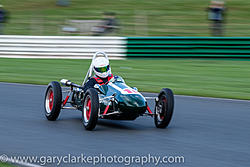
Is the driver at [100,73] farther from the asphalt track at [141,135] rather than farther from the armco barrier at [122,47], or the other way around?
the armco barrier at [122,47]

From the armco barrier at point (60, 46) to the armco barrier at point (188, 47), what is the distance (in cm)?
54

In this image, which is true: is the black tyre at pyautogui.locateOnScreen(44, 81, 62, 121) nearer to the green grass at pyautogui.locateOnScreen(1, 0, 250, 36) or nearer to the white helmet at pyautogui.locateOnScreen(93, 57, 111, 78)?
the white helmet at pyautogui.locateOnScreen(93, 57, 111, 78)

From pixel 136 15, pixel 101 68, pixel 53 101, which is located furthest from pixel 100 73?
pixel 136 15

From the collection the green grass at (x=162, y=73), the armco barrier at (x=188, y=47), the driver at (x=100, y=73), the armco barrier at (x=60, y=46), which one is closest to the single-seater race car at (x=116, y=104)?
the driver at (x=100, y=73)

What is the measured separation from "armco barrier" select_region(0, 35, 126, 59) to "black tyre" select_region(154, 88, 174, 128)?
10169 mm

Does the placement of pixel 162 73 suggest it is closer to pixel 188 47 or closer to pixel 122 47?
pixel 188 47

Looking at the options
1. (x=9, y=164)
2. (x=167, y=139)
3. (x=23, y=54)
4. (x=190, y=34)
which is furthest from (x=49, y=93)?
(x=190, y=34)

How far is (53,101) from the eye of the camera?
837 cm

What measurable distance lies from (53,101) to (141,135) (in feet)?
5.61

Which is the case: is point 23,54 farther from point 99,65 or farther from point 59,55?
point 99,65

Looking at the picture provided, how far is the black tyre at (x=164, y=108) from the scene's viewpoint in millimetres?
7621

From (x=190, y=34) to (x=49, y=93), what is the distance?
13.5 meters

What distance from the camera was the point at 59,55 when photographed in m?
18.9

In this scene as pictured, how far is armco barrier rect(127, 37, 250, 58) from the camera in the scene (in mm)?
17188
